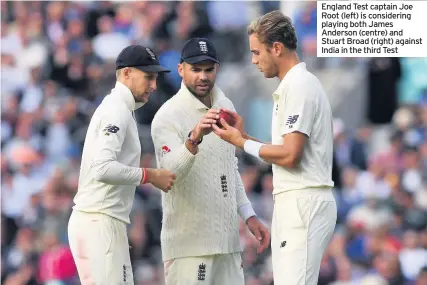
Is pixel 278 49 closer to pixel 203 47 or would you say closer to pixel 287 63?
pixel 287 63

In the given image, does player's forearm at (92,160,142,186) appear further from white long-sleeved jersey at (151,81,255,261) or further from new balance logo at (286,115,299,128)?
new balance logo at (286,115,299,128)

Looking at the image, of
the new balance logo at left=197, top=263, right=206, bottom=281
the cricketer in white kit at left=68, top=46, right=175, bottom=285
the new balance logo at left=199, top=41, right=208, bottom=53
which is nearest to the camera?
the cricketer in white kit at left=68, top=46, right=175, bottom=285

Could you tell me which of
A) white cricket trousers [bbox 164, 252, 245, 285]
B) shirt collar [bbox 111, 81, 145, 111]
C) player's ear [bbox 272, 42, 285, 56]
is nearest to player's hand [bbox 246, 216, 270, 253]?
white cricket trousers [bbox 164, 252, 245, 285]

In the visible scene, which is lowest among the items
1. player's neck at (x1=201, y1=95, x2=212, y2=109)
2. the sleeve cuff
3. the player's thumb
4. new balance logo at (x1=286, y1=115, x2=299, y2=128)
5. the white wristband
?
the sleeve cuff

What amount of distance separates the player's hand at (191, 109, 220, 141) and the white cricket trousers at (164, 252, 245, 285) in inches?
38.7

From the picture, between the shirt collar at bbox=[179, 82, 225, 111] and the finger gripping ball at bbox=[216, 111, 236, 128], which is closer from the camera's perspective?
the finger gripping ball at bbox=[216, 111, 236, 128]

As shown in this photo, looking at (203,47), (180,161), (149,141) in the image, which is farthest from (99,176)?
(149,141)

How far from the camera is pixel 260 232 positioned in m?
9.24

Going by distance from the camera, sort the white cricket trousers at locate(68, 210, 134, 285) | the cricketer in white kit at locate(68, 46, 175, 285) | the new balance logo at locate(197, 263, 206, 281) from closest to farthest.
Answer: the cricketer in white kit at locate(68, 46, 175, 285) < the white cricket trousers at locate(68, 210, 134, 285) < the new balance logo at locate(197, 263, 206, 281)

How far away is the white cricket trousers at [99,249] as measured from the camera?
8.72m

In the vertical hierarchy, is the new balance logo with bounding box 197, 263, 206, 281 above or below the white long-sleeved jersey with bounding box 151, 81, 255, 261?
below

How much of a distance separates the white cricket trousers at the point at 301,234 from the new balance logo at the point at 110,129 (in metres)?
1.26

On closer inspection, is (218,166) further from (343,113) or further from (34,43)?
(34,43)

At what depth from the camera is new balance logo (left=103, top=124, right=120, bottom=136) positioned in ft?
28.4
